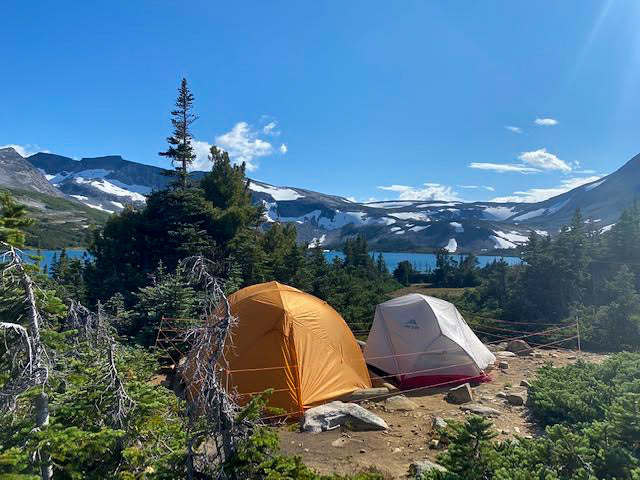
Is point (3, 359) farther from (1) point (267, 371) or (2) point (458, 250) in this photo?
(2) point (458, 250)

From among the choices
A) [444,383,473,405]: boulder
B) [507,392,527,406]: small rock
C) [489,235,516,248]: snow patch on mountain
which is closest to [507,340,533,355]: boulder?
[507,392,527,406]: small rock

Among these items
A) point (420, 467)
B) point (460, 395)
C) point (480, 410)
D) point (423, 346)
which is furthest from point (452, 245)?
point (420, 467)

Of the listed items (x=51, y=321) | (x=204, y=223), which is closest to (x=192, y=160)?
(x=204, y=223)

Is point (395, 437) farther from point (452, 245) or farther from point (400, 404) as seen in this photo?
point (452, 245)

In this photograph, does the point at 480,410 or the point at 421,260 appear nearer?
the point at 480,410

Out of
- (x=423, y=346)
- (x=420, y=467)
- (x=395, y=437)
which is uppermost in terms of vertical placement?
(x=423, y=346)

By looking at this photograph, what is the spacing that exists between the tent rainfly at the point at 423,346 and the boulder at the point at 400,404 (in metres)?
1.54

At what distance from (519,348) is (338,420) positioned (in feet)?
34.1

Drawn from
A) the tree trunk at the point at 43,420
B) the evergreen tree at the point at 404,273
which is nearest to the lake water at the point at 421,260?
the evergreen tree at the point at 404,273

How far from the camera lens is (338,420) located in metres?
8.45

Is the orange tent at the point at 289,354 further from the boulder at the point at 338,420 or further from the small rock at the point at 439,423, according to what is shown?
the small rock at the point at 439,423

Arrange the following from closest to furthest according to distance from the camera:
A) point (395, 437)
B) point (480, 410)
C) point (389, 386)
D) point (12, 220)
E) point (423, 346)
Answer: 1. point (12, 220)
2. point (395, 437)
3. point (480, 410)
4. point (389, 386)
5. point (423, 346)

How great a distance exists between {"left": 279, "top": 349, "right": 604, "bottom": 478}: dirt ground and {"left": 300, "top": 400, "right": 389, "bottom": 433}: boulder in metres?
0.15

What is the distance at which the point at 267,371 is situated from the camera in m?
9.66
